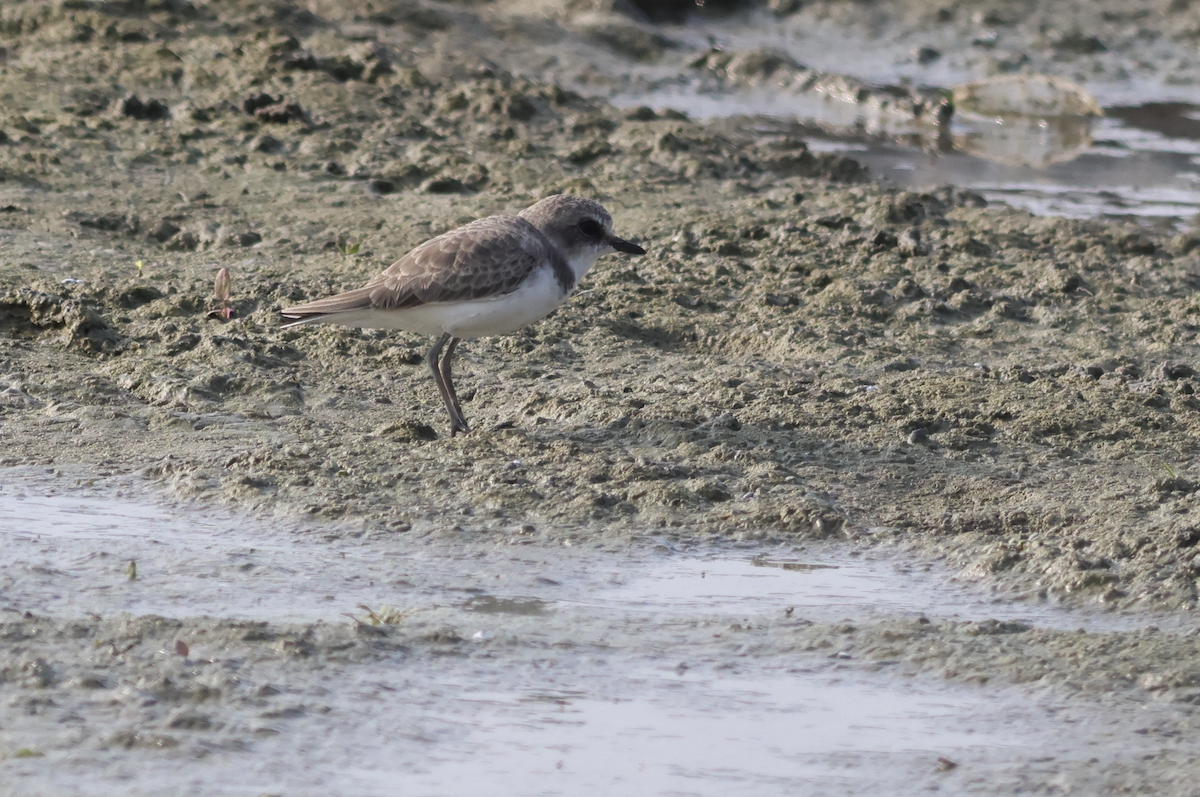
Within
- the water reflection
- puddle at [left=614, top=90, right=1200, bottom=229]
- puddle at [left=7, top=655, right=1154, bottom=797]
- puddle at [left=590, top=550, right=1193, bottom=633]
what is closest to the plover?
puddle at [left=590, top=550, right=1193, bottom=633]

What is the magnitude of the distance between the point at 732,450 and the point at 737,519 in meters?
A: 0.63

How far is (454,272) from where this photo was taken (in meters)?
6.04

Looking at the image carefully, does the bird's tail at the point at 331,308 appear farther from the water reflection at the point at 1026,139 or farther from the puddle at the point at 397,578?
the water reflection at the point at 1026,139

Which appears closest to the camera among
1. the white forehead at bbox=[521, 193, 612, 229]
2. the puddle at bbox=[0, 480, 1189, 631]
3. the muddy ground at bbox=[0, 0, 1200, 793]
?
the puddle at bbox=[0, 480, 1189, 631]

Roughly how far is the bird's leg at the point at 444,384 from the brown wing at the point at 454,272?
0.23 meters

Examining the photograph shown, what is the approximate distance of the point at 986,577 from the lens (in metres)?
5.01

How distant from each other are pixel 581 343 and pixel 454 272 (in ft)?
4.38

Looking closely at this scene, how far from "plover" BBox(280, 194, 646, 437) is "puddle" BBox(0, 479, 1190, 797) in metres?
1.20

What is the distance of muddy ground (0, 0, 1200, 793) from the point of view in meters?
5.37

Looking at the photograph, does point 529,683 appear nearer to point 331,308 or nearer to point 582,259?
point 331,308

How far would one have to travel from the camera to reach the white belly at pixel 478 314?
6.07 metres

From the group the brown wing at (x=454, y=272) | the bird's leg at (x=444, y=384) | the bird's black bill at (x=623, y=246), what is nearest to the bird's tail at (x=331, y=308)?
the brown wing at (x=454, y=272)

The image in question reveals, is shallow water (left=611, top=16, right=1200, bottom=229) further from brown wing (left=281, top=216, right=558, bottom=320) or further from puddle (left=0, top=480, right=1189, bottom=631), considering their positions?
puddle (left=0, top=480, right=1189, bottom=631)

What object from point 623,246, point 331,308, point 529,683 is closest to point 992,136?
point 623,246
